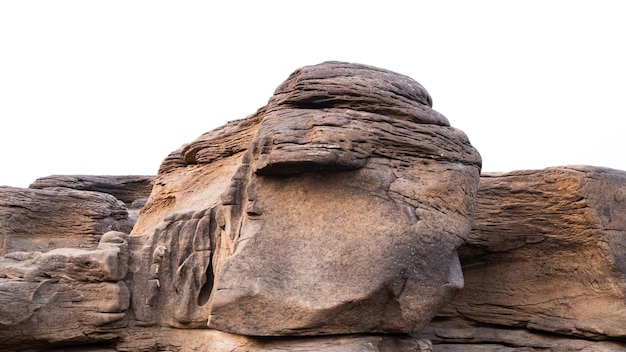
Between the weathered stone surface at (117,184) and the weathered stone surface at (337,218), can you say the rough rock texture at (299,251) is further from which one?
the weathered stone surface at (117,184)

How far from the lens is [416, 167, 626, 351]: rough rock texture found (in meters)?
8.75

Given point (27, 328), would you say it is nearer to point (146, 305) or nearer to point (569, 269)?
point (146, 305)

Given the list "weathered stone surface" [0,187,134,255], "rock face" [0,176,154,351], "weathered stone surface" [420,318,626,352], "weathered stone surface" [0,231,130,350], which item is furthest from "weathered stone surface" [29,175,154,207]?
"weathered stone surface" [420,318,626,352]

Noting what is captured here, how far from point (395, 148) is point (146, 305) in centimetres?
323

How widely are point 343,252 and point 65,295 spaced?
305cm

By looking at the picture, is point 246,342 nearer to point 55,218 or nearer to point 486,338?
point 486,338

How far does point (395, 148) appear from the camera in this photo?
7562 mm

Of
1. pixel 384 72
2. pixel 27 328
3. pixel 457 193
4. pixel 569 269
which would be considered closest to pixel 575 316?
pixel 569 269

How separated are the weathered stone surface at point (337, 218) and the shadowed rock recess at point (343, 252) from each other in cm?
2

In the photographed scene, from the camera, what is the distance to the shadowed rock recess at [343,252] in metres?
7.09

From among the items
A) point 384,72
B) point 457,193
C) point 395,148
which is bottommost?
point 457,193

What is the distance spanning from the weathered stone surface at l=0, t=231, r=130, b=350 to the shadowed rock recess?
0.05ft

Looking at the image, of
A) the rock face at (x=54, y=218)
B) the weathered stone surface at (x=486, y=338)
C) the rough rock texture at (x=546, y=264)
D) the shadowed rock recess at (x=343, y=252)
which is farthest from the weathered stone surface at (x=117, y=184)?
the rough rock texture at (x=546, y=264)

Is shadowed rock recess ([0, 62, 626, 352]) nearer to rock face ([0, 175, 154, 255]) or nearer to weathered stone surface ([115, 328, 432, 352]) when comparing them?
weathered stone surface ([115, 328, 432, 352])
